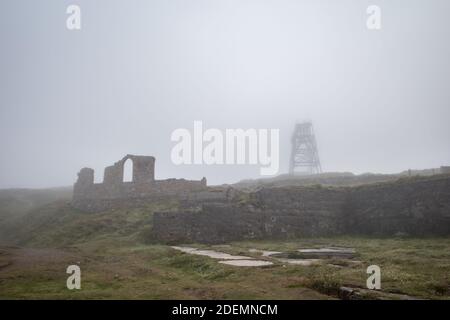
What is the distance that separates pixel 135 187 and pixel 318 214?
14.1 m

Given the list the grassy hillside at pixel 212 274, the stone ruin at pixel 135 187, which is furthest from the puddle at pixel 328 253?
the stone ruin at pixel 135 187

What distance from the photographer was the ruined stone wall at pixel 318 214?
52.6ft

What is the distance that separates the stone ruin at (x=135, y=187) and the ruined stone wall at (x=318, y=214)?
9073 mm

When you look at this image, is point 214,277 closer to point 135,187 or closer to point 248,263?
point 248,263

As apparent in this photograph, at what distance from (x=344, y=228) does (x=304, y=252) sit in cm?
714

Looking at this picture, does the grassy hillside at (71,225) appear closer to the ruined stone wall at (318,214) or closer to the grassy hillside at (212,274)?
the ruined stone wall at (318,214)

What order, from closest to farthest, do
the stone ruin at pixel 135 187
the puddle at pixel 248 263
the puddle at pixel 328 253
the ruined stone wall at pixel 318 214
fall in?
1. the puddle at pixel 248 263
2. the puddle at pixel 328 253
3. the ruined stone wall at pixel 318 214
4. the stone ruin at pixel 135 187

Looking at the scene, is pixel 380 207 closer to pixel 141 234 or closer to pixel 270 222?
pixel 270 222

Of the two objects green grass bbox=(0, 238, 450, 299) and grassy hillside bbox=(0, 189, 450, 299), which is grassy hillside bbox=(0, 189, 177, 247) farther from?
green grass bbox=(0, 238, 450, 299)

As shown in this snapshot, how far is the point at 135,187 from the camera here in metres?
27.6

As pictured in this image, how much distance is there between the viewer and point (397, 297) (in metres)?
6.49

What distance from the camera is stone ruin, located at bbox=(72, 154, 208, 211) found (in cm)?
2755

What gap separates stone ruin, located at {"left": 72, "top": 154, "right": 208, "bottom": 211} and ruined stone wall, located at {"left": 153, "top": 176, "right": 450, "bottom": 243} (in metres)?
9.07
